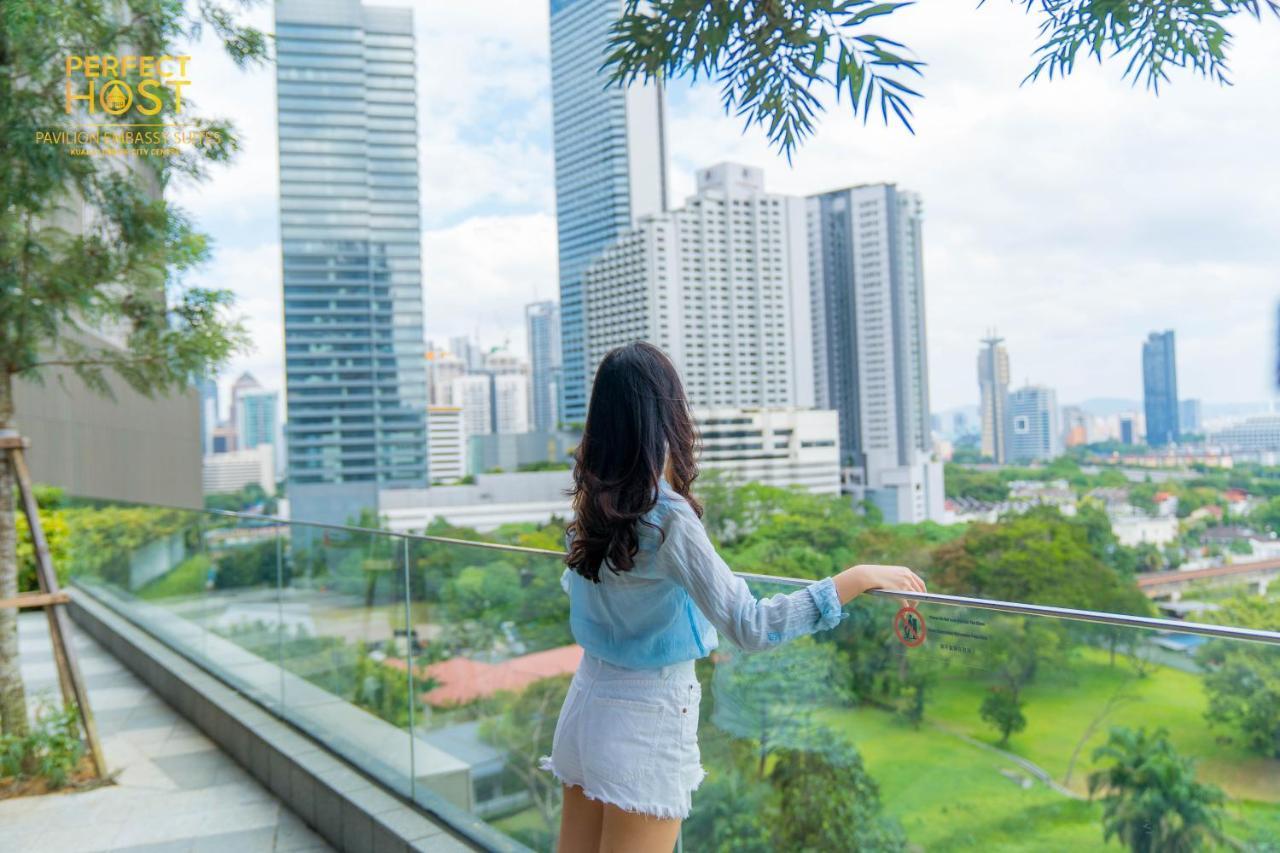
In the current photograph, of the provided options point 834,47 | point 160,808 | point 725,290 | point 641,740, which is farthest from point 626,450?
point 725,290

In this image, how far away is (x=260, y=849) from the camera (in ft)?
9.20

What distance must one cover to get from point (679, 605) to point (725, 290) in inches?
3474

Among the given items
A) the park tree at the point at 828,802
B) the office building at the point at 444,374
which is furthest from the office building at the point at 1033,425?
the park tree at the point at 828,802

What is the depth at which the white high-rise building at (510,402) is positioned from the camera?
426 ft

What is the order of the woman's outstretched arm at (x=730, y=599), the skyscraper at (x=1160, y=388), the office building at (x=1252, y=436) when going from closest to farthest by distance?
1. the woman's outstretched arm at (x=730, y=599)
2. the office building at (x=1252, y=436)
3. the skyscraper at (x=1160, y=388)

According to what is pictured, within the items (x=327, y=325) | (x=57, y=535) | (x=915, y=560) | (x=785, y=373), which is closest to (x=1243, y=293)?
(x=785, y=373)

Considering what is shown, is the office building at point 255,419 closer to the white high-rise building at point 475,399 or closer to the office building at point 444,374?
the office building at point 444,374

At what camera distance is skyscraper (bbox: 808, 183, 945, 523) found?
281ft

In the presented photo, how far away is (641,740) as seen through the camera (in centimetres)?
135

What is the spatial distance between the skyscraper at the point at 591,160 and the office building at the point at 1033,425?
137 feet

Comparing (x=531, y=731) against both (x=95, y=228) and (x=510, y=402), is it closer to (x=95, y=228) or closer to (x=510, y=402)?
(x=95, y=228)

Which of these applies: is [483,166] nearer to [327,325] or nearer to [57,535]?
[327,325]

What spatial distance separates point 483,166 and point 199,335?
12952cm

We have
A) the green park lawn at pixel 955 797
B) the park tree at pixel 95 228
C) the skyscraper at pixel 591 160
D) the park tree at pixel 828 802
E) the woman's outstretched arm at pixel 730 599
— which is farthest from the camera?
the skyscraper at pixel 591 160
